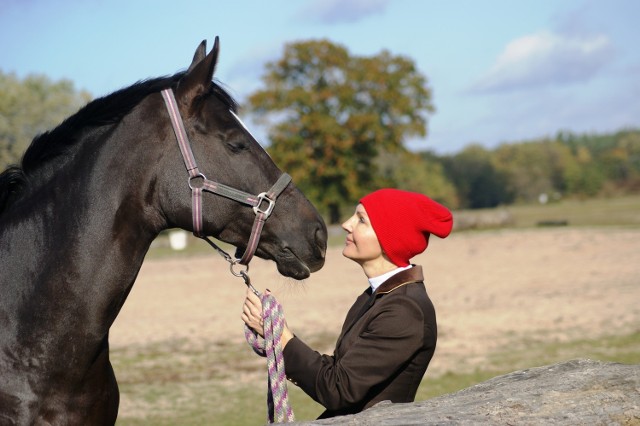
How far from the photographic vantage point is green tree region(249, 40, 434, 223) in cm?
4891

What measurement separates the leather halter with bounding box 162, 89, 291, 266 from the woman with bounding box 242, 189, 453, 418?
352 mm

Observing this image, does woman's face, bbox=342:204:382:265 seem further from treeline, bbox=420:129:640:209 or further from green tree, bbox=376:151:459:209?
treeline, bbox=420:129:640:209

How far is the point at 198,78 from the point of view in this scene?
3.51 metres

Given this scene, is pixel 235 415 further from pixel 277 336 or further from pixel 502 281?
pixel 502 281

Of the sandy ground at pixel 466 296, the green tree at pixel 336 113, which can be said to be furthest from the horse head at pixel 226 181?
the green tree at pixel 336 113

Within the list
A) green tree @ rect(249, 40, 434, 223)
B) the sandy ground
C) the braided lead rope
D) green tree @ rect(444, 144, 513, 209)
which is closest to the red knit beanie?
the braided lead rope

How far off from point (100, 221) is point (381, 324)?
1.34 metres

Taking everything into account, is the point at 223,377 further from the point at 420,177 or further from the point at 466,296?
the point at 420,177

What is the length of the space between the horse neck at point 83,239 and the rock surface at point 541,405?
1.14 metres

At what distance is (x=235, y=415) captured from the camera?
848 centimetres

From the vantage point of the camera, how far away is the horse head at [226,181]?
348cm

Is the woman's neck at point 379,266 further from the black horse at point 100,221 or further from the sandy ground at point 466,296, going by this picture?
the sandy ground at point 466,296

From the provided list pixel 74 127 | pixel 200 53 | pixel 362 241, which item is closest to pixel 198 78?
pixel 200 53

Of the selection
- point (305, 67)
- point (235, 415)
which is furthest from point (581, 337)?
point (305, 67)
